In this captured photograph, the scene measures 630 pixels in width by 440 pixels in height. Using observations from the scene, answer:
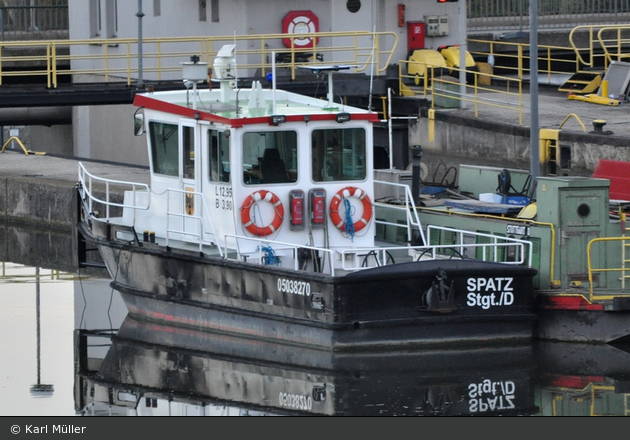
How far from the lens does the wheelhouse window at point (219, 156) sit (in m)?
17.1

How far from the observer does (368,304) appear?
627 inches

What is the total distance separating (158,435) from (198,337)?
4371 mm

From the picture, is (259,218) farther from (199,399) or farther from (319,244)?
(199,399)

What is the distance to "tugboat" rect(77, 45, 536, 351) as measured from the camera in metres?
16.0

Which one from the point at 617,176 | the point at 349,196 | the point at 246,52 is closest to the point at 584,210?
the point at 617,176

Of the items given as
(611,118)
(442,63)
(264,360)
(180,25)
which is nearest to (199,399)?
(264,360)

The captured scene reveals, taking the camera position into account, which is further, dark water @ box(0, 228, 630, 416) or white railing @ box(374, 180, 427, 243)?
white railing @ box(374, 180, 427, 243)

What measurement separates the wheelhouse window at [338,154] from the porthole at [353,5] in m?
11.7

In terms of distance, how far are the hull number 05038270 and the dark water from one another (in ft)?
2.40

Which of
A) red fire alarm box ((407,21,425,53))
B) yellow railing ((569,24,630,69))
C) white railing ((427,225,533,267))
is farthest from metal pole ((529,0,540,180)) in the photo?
red fire alarm box ((407,21,425,53))

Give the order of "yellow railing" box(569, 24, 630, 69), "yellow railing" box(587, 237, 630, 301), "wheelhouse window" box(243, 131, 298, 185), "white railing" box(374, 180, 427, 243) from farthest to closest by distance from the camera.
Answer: "yellow railing" box(569, 24, 630, 69) < "white railing" box(374, 180, 427, 243) < "wheelhouse window" box(243, 131, 298, 185) < "yellow railing" box(587, 237, 630, 301)

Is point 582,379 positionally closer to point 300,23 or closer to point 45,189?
point 45,189

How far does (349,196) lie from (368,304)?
6.20 feet

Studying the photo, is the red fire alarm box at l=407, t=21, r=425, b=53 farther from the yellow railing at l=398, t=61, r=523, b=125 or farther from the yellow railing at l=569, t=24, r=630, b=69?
the yellow railing at l=569, t=24, r=630, b=69
